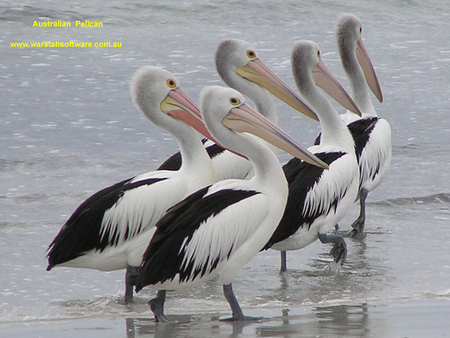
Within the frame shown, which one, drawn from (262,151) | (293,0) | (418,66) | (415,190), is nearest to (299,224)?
(262,151)

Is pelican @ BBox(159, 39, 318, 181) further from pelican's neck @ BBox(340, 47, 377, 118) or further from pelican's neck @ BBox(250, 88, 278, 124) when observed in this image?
pelican's neck @ BBox(340, 47, 377, 118)

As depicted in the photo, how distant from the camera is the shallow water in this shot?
4.83 metres

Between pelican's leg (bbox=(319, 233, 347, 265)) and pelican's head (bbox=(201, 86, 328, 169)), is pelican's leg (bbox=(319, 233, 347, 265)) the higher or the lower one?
the lower one

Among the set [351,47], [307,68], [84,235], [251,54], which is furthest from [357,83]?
[84,235]

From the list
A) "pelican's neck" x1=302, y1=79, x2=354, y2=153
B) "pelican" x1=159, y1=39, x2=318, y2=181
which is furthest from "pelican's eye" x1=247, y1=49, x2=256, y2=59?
"pelican's neck" x1=302, y1=79, x2=354, y2=153

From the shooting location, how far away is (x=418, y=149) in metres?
9.65

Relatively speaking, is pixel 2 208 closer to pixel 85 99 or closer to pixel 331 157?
pixel 331 157

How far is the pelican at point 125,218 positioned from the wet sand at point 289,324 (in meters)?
0.40

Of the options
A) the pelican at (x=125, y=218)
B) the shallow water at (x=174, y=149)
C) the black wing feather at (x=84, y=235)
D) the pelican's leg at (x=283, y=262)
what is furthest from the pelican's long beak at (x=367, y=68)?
the black wing feather at (x=84, y=235)

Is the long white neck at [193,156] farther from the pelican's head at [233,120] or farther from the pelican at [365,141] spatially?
the pelican at [365,141]

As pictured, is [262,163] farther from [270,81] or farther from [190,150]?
[270,81]

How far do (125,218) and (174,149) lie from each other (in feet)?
15.3

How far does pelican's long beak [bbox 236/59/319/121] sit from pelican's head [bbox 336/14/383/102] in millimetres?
1461

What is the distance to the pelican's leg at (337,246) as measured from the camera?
18.5ft
